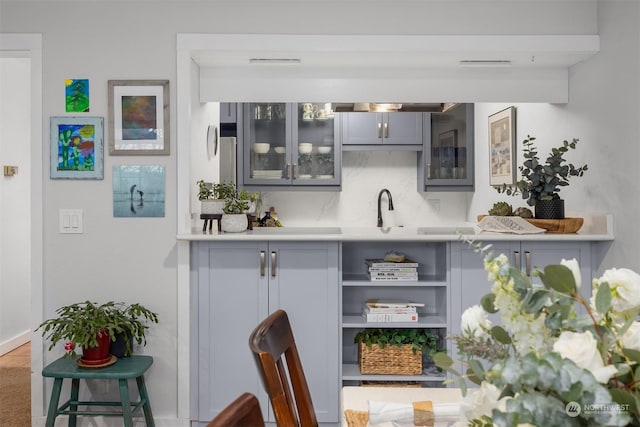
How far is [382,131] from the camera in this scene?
15.1ft

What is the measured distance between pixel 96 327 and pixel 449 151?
3.12 meters

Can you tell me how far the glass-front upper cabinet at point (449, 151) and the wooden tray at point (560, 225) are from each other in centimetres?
170

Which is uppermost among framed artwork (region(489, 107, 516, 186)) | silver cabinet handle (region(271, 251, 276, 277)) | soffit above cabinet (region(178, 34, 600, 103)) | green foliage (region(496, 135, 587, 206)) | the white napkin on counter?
soffit above cabinet (region(178, 34, 600, 103))

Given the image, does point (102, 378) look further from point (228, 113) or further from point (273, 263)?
point (228, 113)

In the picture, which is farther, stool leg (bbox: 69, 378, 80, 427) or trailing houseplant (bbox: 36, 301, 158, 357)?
stool leg (bbox: 69, 378, 80, 427)

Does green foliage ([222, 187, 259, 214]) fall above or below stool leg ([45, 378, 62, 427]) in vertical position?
above

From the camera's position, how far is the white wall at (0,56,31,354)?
4.74 meters

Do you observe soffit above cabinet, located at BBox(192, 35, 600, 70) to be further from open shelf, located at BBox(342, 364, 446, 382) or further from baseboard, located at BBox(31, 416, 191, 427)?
baseboard, located at BBox(31, 416, 191, 427)

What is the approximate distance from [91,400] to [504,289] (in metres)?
2.83

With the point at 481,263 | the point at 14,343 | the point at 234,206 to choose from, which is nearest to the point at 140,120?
the point at 234,206

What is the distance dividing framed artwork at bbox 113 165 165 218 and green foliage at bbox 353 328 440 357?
131 centimetres

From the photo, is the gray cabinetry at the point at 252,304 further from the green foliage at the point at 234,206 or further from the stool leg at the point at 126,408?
the stool leg at the point at 126,408

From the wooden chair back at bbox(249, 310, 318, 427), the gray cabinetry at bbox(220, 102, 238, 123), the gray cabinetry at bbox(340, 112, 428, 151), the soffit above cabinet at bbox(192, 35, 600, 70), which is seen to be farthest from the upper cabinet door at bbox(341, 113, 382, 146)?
the wooden chair back at bbox(249, 310, 318, 427)

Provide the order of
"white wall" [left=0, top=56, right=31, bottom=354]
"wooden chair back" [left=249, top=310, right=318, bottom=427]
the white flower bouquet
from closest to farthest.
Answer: the white flower bouquet, "wooden chair back" [left=249, top=310, right=318, bottom=427], "white wall" [left=0, top=56, right=31, bottom=354]
